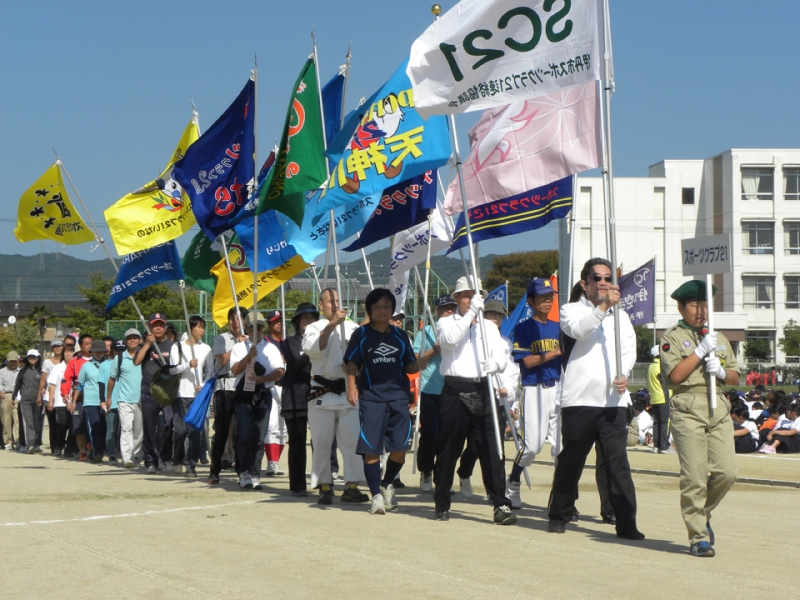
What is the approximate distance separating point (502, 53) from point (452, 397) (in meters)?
2.89

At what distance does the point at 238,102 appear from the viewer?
42.2 feet

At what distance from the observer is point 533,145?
37.5 feet

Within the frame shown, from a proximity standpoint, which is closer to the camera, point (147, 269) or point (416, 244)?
point (416, 244)

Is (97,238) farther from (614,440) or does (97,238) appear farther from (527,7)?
(614,440)

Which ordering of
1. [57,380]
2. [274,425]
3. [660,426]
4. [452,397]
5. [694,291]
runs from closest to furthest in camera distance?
1. [694,291]
2. [452,397]
3. [274,425]
4. [660,426]
5. [57,380]

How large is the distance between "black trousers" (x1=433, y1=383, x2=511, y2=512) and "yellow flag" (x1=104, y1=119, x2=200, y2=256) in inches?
235

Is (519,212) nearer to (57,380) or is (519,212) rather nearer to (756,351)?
(57,380)

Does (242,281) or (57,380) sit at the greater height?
(242,281)

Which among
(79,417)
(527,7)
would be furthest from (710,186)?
(527,7)

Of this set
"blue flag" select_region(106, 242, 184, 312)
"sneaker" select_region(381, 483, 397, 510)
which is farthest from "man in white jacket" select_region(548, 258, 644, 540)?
"blue flag" select_region(106, 242, 184, 312)

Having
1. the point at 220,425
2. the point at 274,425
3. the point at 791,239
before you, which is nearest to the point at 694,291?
the point at 220,425

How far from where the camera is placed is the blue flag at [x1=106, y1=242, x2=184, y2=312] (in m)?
14.1

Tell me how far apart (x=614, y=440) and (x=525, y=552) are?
4.02ft

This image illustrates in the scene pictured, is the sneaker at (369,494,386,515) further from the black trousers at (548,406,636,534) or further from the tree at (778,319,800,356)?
the tree at (778,319,800,356)
